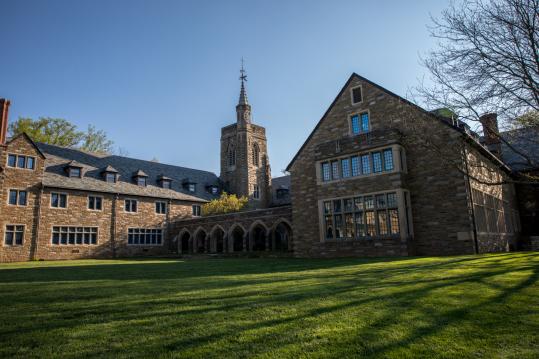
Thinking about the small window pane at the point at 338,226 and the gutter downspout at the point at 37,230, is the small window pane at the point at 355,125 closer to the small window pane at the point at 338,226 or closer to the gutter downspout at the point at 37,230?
the small window pane at the point at 338,226

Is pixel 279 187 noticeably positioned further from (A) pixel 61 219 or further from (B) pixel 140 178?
(A) pixel 61 219

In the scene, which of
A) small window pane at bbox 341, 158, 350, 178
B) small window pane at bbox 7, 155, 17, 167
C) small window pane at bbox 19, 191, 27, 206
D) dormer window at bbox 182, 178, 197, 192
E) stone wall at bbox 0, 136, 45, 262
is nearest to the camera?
small window pane at bbox 341, 158, 350, 178

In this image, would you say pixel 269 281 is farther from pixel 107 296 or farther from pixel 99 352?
pixel 99 352

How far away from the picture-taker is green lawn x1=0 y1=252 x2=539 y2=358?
4.23 meters

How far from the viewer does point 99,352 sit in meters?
4.22

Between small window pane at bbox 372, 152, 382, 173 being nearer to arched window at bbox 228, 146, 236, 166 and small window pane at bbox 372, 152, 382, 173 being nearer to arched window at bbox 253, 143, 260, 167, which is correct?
arched window at bbox 253, 143, 260, 167

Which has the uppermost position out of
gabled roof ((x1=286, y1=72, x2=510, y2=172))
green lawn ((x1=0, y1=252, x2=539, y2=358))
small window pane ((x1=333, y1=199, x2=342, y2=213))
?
gabled roof ((x1=286, y1=72, x2=510, y2=172))

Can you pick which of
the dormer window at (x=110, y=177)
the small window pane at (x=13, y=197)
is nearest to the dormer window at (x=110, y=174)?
the dormer window at (x=110, y=177)

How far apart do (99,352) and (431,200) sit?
1785 centimetres

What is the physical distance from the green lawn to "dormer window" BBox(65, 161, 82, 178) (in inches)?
1081

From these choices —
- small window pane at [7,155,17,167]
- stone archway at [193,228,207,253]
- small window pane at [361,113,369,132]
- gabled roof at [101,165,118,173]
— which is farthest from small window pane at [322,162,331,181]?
small window pane at [7,155,17,167]

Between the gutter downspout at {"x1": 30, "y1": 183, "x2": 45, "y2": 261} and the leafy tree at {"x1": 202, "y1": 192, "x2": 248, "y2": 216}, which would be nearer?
the gutter downspout at {"x1": 30, "y1": 183, "x2": 45, "y2": 261}

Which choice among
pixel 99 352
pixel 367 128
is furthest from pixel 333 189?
pixel 99 352

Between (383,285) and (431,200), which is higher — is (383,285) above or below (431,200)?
below
